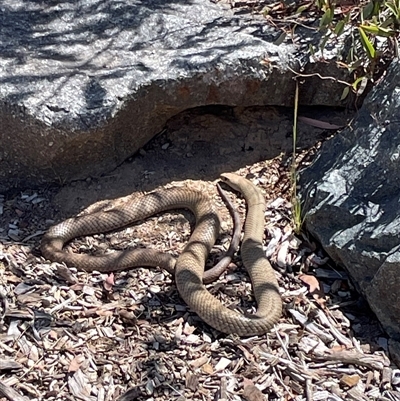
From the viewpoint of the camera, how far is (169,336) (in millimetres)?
4352

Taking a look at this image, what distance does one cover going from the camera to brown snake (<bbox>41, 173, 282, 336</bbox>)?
442cm

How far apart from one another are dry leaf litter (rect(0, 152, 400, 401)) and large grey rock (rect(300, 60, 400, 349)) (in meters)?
0.19

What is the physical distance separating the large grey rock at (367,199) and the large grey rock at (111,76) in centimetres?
67

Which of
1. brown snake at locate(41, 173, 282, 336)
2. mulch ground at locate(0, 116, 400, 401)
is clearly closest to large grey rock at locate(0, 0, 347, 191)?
brown snake at locate(41, 173, 282, 336)

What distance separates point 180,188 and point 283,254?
37.8 inches

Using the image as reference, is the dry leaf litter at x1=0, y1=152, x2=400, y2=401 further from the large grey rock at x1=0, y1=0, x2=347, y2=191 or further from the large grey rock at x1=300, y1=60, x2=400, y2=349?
the large grey rock at x1=0, y1=0, x2=347, y2=191

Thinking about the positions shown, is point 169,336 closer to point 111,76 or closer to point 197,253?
point 197,253

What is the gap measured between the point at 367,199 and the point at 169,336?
1503mm

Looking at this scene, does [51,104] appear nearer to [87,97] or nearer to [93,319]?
[87,97]

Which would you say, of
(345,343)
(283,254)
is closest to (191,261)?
(283,254)

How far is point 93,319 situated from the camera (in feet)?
14.6

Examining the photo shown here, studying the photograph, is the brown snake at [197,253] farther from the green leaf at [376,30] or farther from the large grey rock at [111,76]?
the green leaf at [376,30]

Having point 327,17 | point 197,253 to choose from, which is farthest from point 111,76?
point 327,17

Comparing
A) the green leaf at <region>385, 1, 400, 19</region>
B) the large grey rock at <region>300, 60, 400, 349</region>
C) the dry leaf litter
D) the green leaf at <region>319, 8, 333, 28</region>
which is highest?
the green leaf at <region>385, 1, 400, 19</region>
